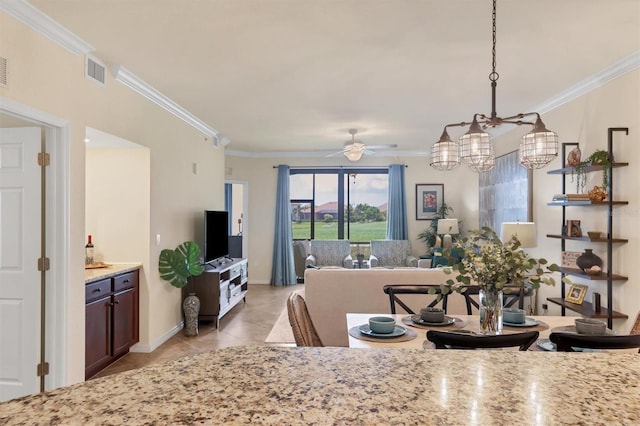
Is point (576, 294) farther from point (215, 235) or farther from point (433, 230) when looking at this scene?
point (215, 235)

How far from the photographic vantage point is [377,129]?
20.0 feet

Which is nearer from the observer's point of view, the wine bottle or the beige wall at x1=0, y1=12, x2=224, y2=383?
the beige wall at x1=0, y1=12, x2=224, y2=383

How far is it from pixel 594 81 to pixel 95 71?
14.5ft

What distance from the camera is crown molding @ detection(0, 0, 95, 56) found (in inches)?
95.3

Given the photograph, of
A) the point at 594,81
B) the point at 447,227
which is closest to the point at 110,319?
the point at 594,81

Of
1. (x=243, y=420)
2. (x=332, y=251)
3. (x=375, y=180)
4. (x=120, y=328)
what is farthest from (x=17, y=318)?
(x=375, y=180)

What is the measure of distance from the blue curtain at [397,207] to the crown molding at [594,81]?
353 cm

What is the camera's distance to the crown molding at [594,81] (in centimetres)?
334

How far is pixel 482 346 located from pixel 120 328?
3.45 m

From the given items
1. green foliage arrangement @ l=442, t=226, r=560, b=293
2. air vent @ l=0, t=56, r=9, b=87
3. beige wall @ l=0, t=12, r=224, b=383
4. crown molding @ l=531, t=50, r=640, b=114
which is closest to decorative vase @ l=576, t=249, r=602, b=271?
crown molding @ l=531, t=50, r=640, b=114

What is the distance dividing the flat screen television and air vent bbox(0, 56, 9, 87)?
10.1 ft

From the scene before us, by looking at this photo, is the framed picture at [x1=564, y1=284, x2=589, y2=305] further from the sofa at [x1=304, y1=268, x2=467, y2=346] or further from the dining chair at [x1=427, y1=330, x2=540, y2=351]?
the dining chair at [x1=427, y1=330, x2=540, y2=351]

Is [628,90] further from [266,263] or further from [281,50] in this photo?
[266,263]

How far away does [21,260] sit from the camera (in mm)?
2885
